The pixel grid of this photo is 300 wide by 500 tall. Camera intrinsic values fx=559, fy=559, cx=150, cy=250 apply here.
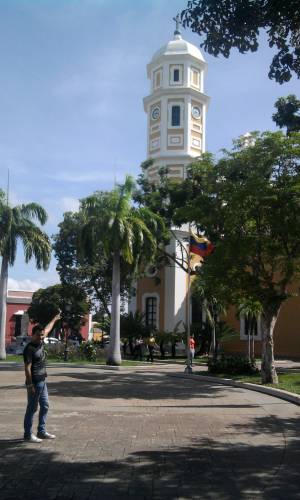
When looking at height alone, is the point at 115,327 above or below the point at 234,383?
above

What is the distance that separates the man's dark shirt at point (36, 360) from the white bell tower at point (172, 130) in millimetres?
31040

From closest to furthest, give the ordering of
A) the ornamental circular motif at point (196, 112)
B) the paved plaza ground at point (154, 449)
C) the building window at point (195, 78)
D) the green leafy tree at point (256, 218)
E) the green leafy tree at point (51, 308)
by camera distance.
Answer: the paved plaza ground at point (154, 449) → the green leafy tree at point (256, 218) → the ornamental circular motif at point (196, 112) → the building window at point (195, 78) → the green leafy tree at point (51, 308)

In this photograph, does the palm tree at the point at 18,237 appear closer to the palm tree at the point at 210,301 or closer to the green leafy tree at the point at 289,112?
the palm tree at the point at 210,301

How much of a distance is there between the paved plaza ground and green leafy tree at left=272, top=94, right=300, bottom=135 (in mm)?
9374

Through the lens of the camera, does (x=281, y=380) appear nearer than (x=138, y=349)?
Yes

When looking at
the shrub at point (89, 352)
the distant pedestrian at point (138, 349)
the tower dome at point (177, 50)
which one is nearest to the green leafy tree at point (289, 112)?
the shrub at point (89, 352)

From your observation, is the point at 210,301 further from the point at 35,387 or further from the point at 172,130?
the point at 172,130

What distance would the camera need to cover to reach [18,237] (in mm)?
29656

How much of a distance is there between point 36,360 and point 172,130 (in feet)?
117

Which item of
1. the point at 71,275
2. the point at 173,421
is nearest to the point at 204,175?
the point at 173,421

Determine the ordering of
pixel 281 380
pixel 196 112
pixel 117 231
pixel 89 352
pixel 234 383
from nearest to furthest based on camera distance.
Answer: pixel 234 383 < pixel 281 380 < pixel 117 231 < pixel 89 352 < pixel 196 112

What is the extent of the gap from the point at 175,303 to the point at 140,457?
32137 mm

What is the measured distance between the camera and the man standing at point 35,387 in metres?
8.14

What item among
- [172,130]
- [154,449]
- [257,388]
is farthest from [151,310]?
[154,449]
